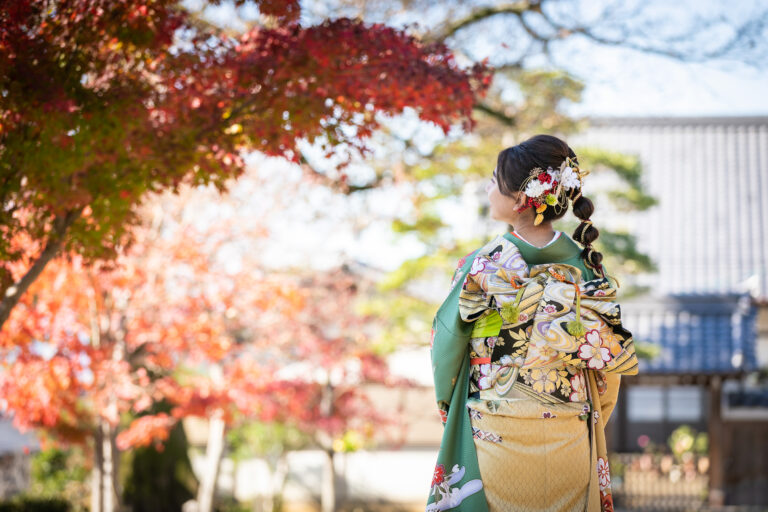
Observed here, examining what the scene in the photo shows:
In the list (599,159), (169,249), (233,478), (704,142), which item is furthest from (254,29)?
(704,142)

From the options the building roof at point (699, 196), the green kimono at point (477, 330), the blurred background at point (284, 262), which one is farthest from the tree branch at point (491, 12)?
the building roof at point (699, 196)

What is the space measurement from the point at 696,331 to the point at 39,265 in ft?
39.9

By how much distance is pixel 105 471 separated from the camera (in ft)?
22.1

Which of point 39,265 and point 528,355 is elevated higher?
point 39,265

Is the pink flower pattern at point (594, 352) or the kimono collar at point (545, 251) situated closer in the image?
the pink flower pattern at point (594, 352)

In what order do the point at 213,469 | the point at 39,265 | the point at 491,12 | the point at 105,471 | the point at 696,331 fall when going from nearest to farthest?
the point at 39,265 → the point at 105,471 → the point at 491,12 → the point at 213,469 → the point at 696,331

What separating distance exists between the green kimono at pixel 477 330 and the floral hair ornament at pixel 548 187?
0.14 meters

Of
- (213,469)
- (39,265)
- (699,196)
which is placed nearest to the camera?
(39,265)

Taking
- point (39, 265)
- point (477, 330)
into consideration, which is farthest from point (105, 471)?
point (477, 330)

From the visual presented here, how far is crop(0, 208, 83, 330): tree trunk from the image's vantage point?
151 inches

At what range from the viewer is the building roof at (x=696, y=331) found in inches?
512

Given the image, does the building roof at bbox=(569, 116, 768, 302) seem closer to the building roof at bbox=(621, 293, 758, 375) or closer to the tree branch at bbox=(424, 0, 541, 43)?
the building roof at bbox=(621, 293, 758, 375)

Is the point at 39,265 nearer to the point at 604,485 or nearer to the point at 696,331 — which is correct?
the point at 604,485

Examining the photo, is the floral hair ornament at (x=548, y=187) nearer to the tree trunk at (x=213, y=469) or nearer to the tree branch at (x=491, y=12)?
the tree branch at (x=491, y=12)
